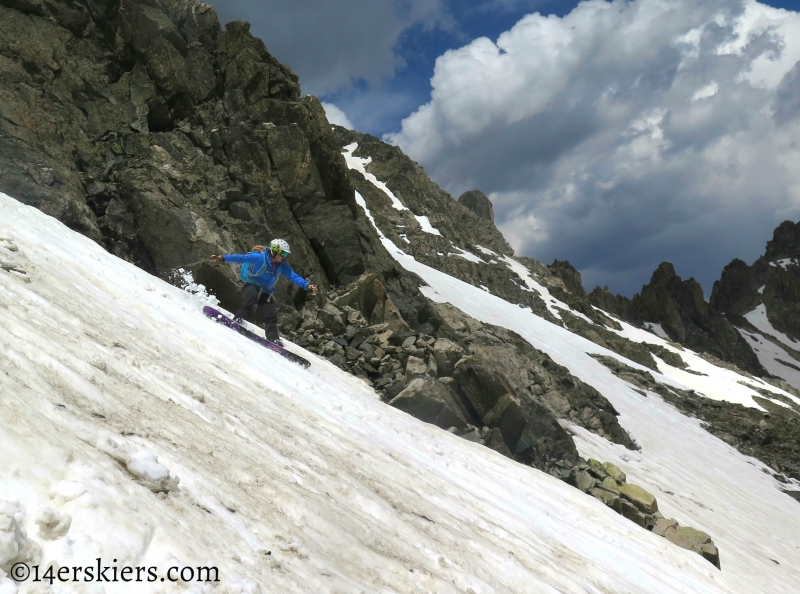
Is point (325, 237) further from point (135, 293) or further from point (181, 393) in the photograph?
point (181, 393)

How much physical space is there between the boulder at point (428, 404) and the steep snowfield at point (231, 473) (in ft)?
4.05

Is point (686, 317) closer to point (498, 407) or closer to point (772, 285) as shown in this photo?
point (772, 285)

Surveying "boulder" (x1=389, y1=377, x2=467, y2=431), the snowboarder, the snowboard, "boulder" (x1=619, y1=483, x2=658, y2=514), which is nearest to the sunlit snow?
"boulder" (x1=619, y1=483, x2=658, y2=514)

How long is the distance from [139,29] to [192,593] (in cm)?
2422

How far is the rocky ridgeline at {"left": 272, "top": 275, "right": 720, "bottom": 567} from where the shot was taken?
13156 mm

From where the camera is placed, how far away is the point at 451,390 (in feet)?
47.9

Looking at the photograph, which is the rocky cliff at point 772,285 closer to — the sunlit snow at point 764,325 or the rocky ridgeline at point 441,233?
the sunlit snow at point 764,325

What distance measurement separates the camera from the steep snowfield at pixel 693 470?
54.5 ft

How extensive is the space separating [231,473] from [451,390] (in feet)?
34.9

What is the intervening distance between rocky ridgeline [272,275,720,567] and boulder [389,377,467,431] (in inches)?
0.9

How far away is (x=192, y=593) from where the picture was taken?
9.44ft

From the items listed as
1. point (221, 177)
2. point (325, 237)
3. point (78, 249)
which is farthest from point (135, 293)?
point (325, 237)

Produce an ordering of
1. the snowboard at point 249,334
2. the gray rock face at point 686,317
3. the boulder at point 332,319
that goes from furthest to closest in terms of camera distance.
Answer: the gray rock face at point 686,317 → the boulder at point 332,319 → the snowboard at point 249,334

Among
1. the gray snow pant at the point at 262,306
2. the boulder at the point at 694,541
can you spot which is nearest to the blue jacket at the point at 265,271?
the gray snow pant at the point at 262,306
